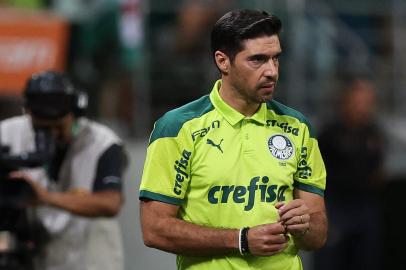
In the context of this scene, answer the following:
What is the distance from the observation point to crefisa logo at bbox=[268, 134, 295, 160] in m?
4.80

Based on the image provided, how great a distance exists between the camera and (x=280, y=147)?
4.82m

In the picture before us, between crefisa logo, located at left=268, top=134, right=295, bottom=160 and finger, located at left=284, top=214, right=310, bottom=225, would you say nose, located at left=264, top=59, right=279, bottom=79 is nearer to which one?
crefisa logo, located at left=268, top=134, right=295, bottom=160

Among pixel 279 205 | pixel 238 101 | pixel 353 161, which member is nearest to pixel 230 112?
pixel 238 101

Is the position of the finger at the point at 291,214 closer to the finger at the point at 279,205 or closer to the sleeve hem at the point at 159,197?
the finger at the point at 279,205

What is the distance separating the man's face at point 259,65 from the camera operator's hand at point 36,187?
1515 mm

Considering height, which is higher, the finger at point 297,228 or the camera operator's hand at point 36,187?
the finger at point 297,228

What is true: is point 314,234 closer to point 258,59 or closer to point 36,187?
point 258,59

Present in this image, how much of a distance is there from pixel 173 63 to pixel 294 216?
5.46 meters

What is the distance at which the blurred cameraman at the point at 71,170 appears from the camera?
6.15 meters

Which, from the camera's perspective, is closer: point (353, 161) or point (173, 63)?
point (353, 161)

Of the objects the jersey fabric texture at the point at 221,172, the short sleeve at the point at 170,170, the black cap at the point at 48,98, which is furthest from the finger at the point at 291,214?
the black cap at the point at 48,98

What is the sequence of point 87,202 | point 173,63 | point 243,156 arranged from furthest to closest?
point 173,63
point 87,202
point 243,156

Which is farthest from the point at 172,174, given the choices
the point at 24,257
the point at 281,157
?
the point at 24,257

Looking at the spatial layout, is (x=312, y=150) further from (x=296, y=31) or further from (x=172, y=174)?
(x=296, y=31)
